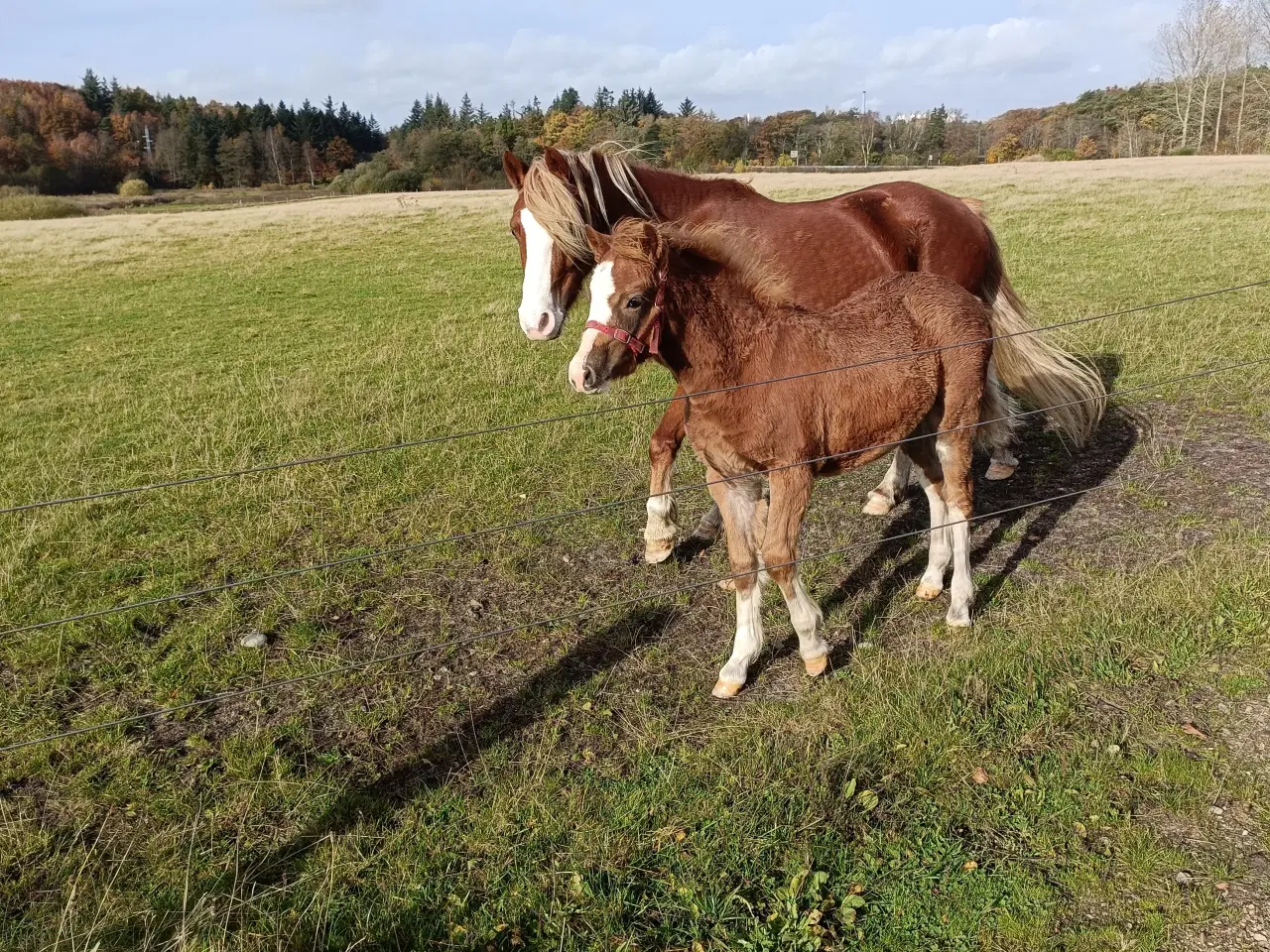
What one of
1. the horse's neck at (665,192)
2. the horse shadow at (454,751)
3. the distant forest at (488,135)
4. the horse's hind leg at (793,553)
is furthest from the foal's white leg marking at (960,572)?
the distant forest at (488,135)

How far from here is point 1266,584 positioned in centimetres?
422

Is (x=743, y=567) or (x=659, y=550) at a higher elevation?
(x=743, y=567)

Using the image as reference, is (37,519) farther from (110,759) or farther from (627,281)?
(627,281)

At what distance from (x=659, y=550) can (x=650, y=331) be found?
2.13m

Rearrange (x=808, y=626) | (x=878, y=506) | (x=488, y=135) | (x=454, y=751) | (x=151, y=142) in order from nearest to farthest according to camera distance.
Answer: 1. (x=454, y=751)
2. (x=808, y=626)
3. (x=878, y=506)
4. (x=488, y=135)
5. (x=151, y=142)

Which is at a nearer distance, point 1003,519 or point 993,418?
point 993,418

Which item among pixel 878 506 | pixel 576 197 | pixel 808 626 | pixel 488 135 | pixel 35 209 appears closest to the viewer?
pixel 808 626

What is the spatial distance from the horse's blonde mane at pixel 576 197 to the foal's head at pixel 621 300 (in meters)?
1.10

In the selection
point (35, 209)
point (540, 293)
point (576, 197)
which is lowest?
point (540, 293)

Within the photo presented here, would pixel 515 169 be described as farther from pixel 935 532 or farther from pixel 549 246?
pixel 935 532

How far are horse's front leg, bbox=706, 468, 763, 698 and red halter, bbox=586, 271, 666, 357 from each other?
2.63ft

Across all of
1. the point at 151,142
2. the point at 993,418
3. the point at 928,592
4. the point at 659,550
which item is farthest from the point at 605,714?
the point at 151,142

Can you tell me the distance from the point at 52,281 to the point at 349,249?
25.9 feet

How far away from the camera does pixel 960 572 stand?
447 cm
